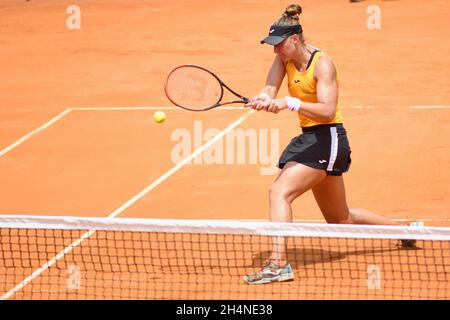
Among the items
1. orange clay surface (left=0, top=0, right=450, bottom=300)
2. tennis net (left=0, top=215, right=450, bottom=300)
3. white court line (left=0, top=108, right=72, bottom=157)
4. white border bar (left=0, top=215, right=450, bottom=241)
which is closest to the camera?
white border bar (left=0, top=215, right=450, bottom=241)

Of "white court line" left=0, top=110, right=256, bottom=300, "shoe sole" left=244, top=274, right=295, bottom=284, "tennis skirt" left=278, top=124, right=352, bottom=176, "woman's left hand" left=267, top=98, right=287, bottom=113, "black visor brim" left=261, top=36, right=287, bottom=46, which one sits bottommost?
"shoe sole" left=244, top=274, right=295, bottom=284

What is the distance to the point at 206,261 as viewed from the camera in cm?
934

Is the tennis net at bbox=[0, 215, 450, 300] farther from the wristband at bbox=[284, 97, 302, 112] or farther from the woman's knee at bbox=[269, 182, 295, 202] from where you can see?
the wristband at bbox=[284, 97, 302, 112]

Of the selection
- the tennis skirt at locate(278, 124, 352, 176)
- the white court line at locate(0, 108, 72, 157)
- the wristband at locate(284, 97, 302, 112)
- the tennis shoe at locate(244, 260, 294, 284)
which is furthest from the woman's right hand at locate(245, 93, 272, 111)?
the white court line at locate(0, 108, 72, 157)

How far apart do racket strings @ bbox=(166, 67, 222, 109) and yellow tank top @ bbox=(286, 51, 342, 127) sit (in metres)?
0.76

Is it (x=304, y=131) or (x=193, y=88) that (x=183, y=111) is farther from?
(x=304, y=131)

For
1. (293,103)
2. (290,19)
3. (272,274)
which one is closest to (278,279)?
(272,274)

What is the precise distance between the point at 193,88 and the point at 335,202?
165cm

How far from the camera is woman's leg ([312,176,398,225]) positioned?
9.12m

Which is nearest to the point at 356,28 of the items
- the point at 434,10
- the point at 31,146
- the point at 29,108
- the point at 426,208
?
the point at 434,10

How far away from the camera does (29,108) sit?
1645cm

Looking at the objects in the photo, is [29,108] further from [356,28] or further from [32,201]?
[356,28]

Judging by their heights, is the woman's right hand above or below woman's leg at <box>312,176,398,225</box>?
above

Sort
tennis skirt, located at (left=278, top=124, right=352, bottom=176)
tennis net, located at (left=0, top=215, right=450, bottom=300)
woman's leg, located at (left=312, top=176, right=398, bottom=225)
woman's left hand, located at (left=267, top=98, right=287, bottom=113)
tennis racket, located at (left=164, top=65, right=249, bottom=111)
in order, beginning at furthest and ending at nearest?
tennis racket, located at (left=164, top=65, right=249, bottom=111), woman's leg, located at (left=312, top=176, right=398, bottom=225), tennis skirt, located at (left=278, top=124, right=352, bottom=176), woman's left hand, located at (left=267, top=98, right=287, bottom=113), tennis net, located at (left=0, top=215, right=450, bottom=300)
